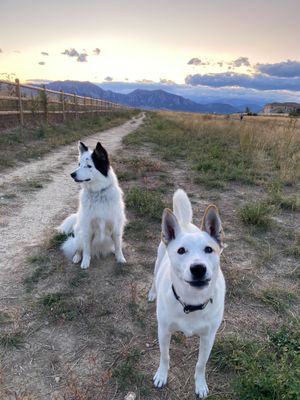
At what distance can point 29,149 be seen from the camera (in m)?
9.50

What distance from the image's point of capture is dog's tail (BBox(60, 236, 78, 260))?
3768mm

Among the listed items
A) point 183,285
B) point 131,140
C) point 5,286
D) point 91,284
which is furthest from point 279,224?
point 131,140

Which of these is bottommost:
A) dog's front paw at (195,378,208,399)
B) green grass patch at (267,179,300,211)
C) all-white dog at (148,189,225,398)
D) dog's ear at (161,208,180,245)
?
dog's front paw at (195,378,208,399)

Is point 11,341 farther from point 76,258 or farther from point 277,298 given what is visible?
point 277,298

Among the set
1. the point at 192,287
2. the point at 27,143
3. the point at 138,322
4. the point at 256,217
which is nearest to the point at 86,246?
the point at 138,322

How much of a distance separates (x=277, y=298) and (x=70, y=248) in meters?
2.32

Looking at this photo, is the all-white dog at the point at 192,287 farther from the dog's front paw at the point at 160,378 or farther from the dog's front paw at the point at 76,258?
the dog's front paw at the point at 76,258

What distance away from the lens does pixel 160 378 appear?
7.30ft

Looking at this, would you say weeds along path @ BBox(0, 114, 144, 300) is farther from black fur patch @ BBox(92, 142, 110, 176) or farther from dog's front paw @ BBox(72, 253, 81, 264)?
black fur patch @ BBox(92, 142, 110, 176)

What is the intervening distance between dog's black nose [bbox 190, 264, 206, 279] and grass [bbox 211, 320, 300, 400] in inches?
32.3

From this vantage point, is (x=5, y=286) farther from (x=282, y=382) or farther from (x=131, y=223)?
(x=282, y=382)

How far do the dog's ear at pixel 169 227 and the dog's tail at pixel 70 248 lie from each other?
193 cm

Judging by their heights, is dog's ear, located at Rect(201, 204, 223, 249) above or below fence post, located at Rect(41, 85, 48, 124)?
below

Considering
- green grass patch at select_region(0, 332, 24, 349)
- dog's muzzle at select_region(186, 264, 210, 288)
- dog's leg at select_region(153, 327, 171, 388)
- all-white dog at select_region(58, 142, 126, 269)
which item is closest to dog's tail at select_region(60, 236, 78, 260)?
all-white dog at select_region(58, 142, 126, 269)
